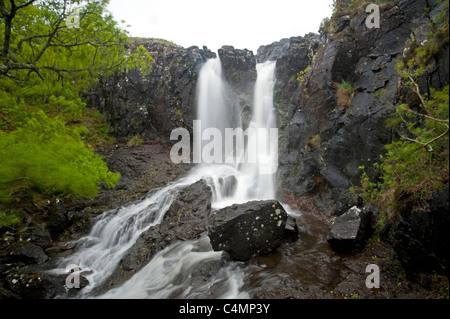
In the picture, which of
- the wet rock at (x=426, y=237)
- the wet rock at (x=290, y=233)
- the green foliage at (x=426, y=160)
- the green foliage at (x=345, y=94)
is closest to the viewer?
the wet rock at (x=426, y=237)

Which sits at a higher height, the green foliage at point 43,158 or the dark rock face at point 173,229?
the green foliage at point 43,158

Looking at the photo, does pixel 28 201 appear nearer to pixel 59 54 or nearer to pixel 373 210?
pixel 59 54

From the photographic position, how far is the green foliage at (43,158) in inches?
217

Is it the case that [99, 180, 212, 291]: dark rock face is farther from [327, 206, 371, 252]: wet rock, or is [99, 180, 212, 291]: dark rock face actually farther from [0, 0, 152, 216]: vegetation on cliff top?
[327, 206, 371, 252]: wet rock

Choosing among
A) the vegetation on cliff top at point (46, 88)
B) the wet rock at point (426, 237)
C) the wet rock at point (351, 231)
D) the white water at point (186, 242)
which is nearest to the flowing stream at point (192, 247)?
the white water at point (186, 242)

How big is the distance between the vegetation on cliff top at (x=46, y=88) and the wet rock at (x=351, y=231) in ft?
22.4

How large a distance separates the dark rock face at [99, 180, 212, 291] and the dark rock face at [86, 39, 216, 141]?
851cm

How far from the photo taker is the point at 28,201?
31.9ft

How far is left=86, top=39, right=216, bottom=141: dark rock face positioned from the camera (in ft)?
61.8

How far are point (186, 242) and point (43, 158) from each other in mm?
5240

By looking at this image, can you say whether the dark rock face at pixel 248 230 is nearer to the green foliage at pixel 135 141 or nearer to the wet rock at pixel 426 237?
the wet rock at pixel 426 237

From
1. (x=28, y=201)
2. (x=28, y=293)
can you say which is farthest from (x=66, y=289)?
(x=28, y=201)

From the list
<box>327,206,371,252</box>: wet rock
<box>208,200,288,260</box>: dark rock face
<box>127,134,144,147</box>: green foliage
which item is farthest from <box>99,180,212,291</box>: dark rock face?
<box>127,134,144,147</box>: green foliage
